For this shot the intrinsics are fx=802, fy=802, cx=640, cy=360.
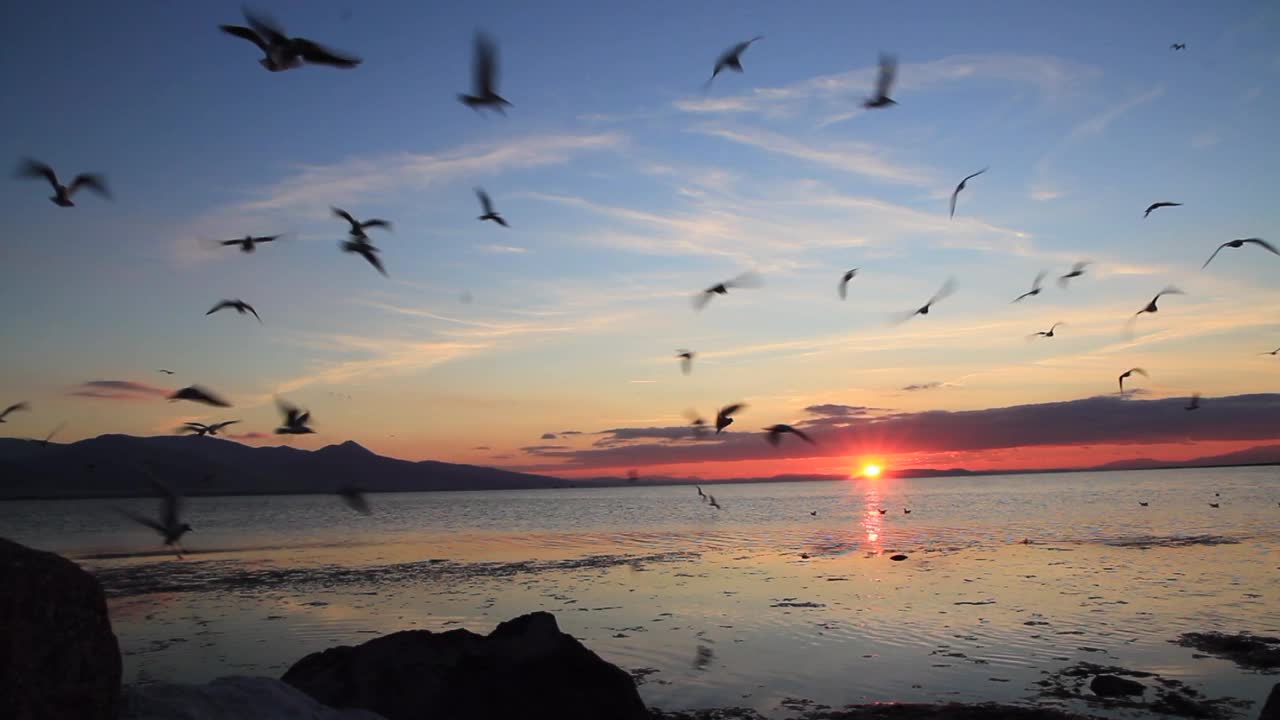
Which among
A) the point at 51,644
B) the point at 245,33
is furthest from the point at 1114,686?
the point at 245,33

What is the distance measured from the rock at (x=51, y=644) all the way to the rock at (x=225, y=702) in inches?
17.4

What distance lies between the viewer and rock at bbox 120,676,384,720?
689 cm

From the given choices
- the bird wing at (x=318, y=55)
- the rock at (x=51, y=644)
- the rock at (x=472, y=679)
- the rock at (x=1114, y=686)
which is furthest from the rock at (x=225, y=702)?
the rock at (x=1114, y=686)

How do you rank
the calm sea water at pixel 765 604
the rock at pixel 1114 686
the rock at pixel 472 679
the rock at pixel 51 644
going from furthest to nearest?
the calm sea water at pixel 765 604, the rock at pixel 1114 686, the rock at pixel 472 679, the rock at pixel 51 644

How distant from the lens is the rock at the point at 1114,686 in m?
14.1

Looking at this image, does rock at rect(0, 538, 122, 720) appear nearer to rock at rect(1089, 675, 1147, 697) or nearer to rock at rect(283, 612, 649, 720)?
rock at rect(283, 612, 649, 720)

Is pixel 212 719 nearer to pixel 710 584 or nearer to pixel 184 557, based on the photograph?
pixel 710 584

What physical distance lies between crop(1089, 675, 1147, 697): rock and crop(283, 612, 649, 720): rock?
8.39 m

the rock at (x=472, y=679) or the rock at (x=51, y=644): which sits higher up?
the rock at (x=51, y=644)

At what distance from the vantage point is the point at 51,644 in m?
6.19

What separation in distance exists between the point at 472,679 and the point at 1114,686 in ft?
36.9

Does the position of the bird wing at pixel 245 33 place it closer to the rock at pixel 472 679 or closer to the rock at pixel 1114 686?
the rock at pixel 472 679

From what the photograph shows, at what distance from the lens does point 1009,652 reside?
1769 cm

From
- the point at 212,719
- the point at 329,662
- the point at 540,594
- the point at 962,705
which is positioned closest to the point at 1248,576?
the point at 962,705
